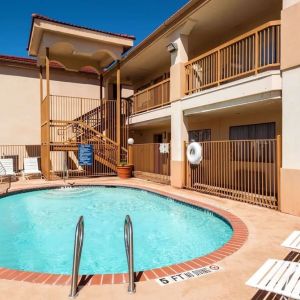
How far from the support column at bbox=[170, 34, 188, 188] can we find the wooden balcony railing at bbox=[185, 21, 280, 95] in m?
0.33

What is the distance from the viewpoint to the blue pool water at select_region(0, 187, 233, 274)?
5438 millimetres

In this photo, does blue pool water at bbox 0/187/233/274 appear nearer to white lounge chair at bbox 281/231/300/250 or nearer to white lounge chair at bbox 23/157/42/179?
white lounge chair at bbox 281/231/300/250

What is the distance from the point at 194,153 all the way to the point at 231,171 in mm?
1551

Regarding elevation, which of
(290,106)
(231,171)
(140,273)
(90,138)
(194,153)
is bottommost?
(140,273)

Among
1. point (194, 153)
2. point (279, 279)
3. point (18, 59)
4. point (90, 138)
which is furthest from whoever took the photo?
point (18, 59)

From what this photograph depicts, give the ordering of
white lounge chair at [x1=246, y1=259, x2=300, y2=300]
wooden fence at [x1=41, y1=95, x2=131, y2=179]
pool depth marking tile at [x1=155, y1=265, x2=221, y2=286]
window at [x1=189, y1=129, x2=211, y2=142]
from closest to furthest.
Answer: white lounge chair at [x1=246, y1=259, x2=300, y2=300]
pool depth marking tile at [x1=155, y1=265, x2=221, y2=286]
window at [x1=189, y1=129, x2=211, y2=142]
wooden fence at [x1=41, y1=95, x2=131, y2=179]

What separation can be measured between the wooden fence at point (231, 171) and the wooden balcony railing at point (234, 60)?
2.42m

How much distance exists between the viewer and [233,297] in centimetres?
344

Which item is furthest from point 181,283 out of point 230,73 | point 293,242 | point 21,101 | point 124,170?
point 21,101

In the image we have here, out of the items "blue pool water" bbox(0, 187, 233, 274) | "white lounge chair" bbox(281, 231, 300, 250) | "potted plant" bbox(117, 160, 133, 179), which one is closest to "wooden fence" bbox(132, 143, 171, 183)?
"potted plant" bbox(117, 160, 133, 179)

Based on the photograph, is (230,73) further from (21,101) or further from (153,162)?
(21,101)

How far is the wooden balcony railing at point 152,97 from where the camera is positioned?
14547 mm

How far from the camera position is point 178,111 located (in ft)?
40.9

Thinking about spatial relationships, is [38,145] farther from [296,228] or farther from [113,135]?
[296,228]
